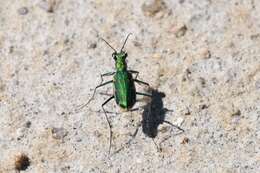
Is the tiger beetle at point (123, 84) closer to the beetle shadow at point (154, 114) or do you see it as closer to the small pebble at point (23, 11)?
the beetle shadow at point (154, 114)

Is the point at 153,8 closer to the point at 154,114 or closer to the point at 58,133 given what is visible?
the point at 154,114

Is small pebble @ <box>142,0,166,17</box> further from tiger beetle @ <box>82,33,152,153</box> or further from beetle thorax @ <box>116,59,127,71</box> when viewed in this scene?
beetle thorax @ <box>116,59,127,71</box>

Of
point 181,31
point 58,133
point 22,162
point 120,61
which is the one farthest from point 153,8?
point 22,162

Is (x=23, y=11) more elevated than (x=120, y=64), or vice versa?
(x=23, y=11)

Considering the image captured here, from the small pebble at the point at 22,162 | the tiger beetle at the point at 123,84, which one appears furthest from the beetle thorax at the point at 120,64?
the small pebble at the point at 22,162

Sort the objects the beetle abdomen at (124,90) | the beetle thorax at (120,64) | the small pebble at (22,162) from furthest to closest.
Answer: the beetle thorax at (120,64)
the beetle abdomen at (124,90)
the small pebble at (22,162)

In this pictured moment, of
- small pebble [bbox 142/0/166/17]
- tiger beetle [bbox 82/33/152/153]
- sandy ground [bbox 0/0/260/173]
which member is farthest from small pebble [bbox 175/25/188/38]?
tiger beetle [bbox 82/33/152/153]

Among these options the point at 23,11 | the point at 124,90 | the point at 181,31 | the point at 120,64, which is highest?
the point at 23,11

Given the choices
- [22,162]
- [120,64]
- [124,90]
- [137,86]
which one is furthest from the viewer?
[137,86]

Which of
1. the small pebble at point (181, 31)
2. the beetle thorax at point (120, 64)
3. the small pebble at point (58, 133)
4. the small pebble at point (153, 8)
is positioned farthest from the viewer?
the small pebble at point (153, 8)
